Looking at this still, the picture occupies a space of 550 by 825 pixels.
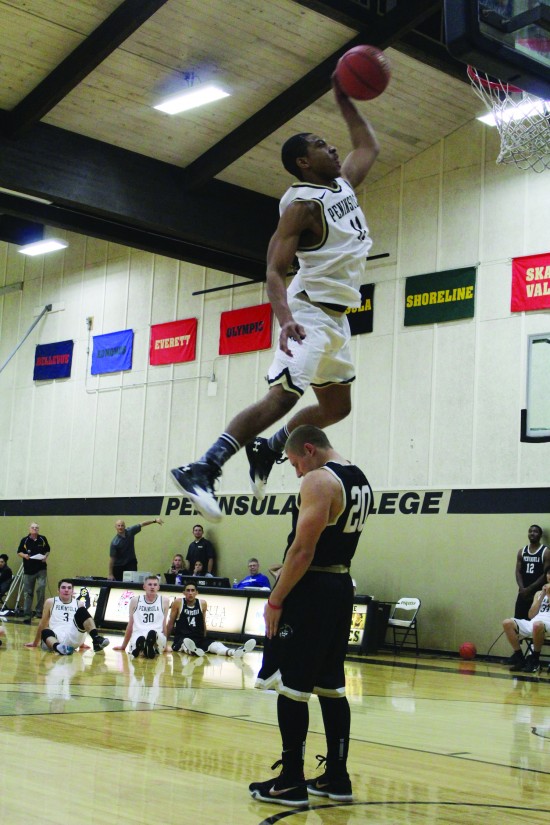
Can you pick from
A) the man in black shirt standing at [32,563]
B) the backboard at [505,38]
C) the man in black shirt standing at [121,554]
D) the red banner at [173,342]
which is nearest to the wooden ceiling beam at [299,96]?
the red banner at [173,342]

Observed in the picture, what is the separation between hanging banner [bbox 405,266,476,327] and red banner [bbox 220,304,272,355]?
362 centimetres

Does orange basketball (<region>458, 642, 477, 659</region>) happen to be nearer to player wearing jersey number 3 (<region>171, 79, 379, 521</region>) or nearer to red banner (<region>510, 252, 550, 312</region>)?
red banner (<region>510, 252, 550, 312</region>)

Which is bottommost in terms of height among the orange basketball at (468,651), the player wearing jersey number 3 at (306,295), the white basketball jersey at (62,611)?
the orange basketball at (468,651)

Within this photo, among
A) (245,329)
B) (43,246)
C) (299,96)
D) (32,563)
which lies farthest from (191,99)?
(32,563)

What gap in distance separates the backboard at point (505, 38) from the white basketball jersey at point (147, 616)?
1106cm

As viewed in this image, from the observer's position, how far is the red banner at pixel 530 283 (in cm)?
1696

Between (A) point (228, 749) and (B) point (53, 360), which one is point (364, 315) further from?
(A) point (228, 749)

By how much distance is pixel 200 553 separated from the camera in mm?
20828

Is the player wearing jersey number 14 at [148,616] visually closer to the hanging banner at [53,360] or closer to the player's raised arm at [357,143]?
the player's raised arm at [357,143]

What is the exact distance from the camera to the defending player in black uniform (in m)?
5.30

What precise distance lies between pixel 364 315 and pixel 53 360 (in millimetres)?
10085

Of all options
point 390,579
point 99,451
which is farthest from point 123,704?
point 99,451

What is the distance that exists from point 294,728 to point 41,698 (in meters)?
4.44

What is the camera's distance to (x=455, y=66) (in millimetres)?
16391
